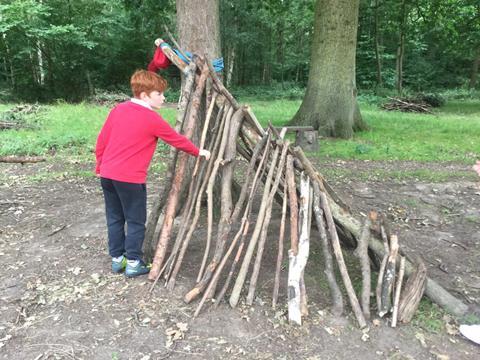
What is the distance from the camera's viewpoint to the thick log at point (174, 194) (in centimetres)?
344

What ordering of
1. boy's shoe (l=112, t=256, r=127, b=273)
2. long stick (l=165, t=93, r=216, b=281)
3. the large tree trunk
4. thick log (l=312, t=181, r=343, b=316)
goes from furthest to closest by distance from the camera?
the large tree trunk → boy's shoe (l=112, t=256, r=127, b=273) → long stick (l=165, t=93, r=216, b=281) → thick log (l=312, t=181, r=343, b=316)

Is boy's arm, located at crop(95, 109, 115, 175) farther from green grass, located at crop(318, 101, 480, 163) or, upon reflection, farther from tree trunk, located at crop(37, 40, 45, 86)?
tree trunk, located at crop(37, 40, 45, 86)

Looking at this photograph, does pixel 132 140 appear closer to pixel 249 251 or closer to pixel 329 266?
pixel 249 251

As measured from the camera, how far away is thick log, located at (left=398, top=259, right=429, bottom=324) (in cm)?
297

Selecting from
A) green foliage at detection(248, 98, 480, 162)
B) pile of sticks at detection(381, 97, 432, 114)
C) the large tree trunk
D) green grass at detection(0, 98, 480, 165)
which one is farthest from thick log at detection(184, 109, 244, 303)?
pile of sticks at detection(381, 97, 432, 114)

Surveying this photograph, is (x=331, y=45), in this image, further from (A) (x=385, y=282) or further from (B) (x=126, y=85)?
(B) (x=126, y=85)

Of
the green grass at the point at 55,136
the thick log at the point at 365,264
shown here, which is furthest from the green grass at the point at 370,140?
the thick log at the point at 365,264

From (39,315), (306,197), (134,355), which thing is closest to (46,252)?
(39,315)

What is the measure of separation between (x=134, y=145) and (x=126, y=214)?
0.59 m

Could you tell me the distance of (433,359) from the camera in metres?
2.66

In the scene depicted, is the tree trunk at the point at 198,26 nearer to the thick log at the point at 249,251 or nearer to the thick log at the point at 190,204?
the thick log at the point at 190,204

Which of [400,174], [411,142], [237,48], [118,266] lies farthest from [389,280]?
[237,48]

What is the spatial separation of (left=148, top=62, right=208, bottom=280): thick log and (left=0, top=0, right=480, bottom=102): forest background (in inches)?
490

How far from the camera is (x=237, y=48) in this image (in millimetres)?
29719
